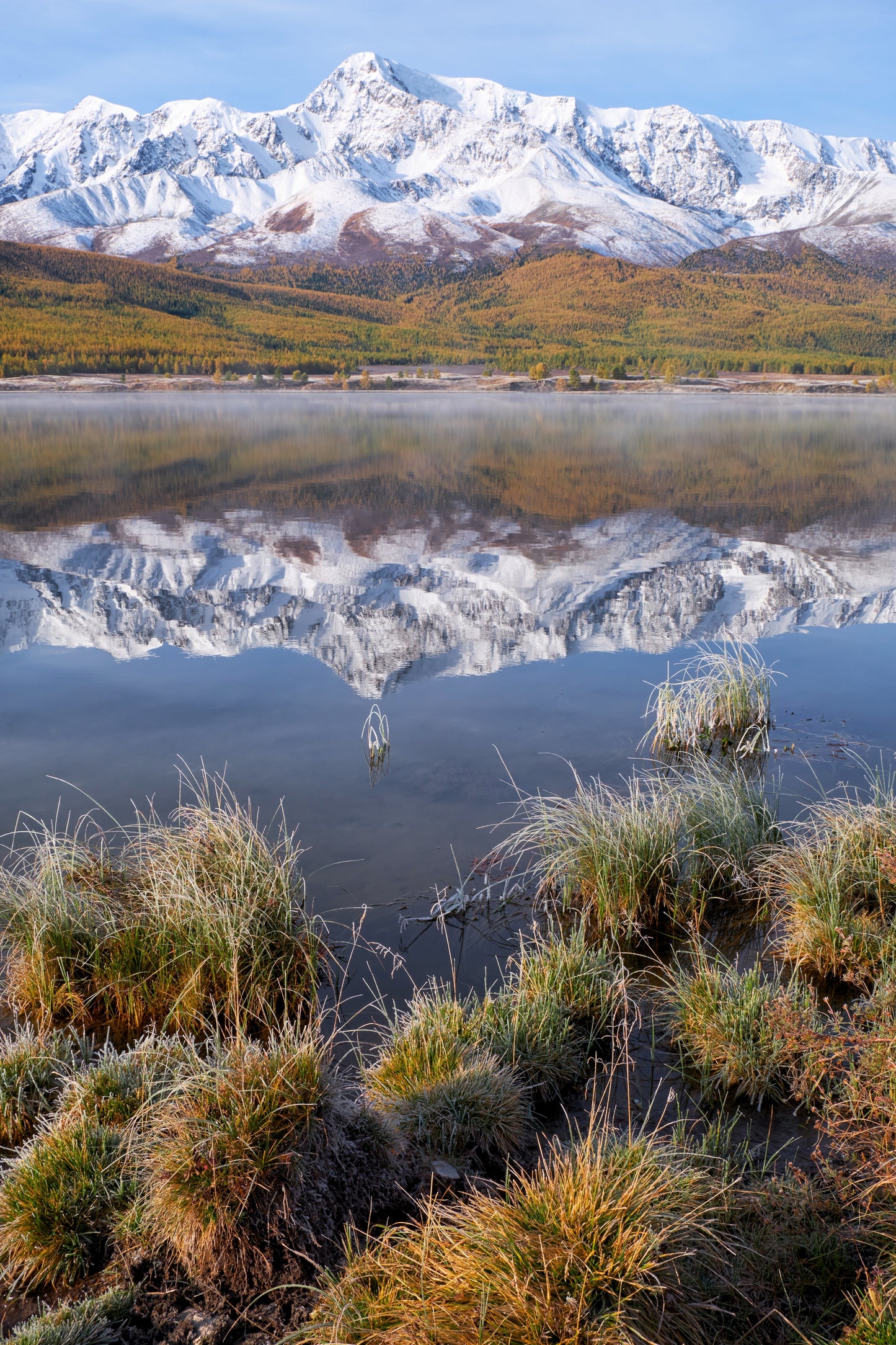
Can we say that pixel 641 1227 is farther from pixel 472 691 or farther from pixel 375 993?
pixel 472 691

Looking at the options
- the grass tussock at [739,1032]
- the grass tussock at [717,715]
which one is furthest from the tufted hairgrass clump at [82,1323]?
the grass tussock at [717,715]

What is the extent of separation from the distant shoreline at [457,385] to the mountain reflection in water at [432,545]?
58975 mm

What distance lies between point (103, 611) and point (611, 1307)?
10950 mm

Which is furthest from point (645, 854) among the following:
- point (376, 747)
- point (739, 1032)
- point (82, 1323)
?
point (82, 1323)

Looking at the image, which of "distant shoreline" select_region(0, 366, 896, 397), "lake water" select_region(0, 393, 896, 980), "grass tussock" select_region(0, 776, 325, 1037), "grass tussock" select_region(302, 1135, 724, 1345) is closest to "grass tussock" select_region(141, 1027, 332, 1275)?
"grass tussock" select_region(302, 1135, 724, 1345)

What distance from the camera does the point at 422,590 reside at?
509 inches

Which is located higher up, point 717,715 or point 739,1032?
point 717,715

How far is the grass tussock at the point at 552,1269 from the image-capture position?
7.23ft

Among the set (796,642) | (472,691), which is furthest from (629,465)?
(472,691)

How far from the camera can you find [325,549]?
52.2ft

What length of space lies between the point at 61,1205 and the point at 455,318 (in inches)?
7073

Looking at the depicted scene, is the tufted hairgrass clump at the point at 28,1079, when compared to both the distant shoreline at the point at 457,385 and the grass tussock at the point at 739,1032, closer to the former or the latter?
the grass tussock at the point at 739,1032

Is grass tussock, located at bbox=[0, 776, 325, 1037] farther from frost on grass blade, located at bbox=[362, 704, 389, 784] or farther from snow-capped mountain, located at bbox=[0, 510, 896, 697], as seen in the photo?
snow-capped mountain, located at bbox=[0, 510, 896, 697]

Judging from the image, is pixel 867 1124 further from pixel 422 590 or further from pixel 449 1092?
pixel 422 590
